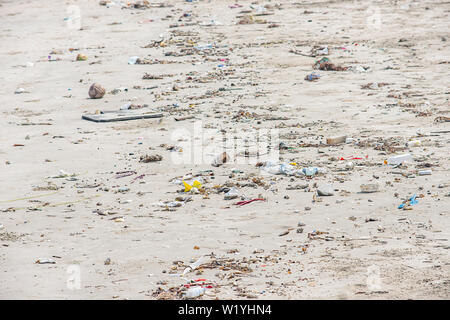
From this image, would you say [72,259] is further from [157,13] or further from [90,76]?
[157,13]

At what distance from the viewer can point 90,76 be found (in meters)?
13.2

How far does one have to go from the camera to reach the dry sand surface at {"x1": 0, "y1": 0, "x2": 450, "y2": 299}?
199 inches

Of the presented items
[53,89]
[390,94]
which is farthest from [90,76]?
[390,94]

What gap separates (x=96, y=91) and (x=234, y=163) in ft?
14.1

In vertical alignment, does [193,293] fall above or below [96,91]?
above

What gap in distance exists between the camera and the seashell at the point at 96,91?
37.9ft

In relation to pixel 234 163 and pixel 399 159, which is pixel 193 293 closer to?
pixel 234 163

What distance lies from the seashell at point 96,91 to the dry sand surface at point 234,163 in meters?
0.09

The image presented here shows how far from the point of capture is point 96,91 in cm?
1154

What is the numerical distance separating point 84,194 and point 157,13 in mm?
12700

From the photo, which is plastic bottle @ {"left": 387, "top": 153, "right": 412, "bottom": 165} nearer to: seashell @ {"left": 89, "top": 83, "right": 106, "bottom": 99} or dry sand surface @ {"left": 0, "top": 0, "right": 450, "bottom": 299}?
dry sand surface @ {"left": 0, "top": 0, "right": 450, "bottom": 299}

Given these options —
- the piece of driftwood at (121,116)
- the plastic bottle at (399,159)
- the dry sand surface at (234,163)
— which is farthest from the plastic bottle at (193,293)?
the piece of driftwood at (121,116)

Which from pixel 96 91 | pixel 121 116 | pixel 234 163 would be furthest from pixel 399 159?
pixel 96 91
